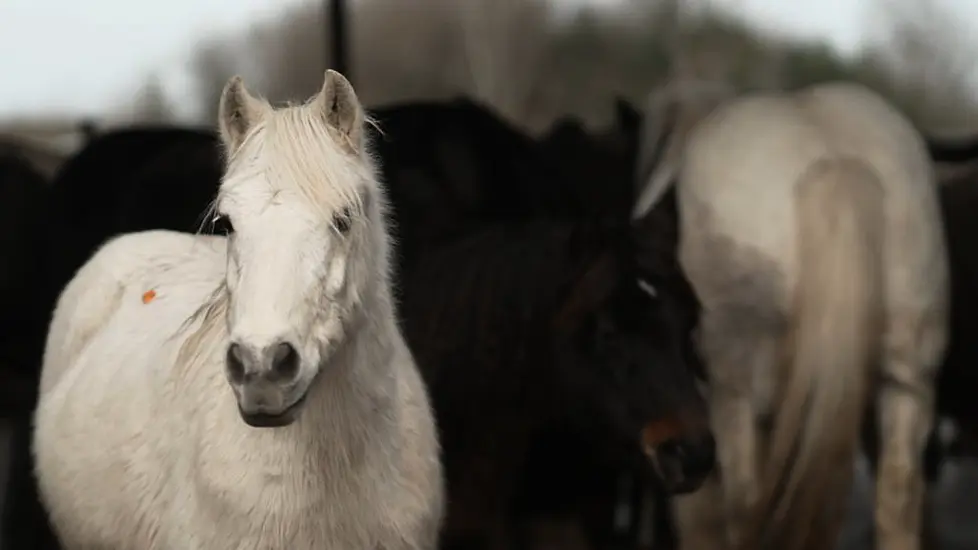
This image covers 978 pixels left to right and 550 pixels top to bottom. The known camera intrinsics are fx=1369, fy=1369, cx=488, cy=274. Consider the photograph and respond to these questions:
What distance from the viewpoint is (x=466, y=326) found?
3.47 metres

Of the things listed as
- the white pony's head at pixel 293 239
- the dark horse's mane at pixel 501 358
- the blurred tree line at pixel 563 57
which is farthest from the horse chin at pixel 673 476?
the blurred tree line at pixel 563 57

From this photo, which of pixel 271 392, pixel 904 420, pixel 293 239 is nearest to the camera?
pixel 271 392

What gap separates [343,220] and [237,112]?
320 millimetres

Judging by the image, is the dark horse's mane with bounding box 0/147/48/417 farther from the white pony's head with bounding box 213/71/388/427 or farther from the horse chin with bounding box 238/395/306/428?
the horse chin with bounding box 238/395/306/428

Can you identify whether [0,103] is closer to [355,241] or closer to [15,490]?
[15,490]

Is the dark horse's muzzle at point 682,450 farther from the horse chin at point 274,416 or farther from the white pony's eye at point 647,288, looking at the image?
the horse chin at point 274,416

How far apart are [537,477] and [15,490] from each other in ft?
5.04

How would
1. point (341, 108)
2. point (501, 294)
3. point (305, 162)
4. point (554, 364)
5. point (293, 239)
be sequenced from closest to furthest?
point (293, 239)
point (305, 162)
point (341, 108)
point (554, 364)
point (501, 294)

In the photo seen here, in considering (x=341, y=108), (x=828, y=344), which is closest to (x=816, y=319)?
(x=828, y=344)

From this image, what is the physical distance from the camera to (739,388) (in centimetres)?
363

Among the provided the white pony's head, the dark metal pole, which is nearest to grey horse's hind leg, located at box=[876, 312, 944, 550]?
the white pony's head

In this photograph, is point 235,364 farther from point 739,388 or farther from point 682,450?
point 739,388

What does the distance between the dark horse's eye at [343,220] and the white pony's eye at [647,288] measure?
114cm

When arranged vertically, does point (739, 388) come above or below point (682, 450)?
below
